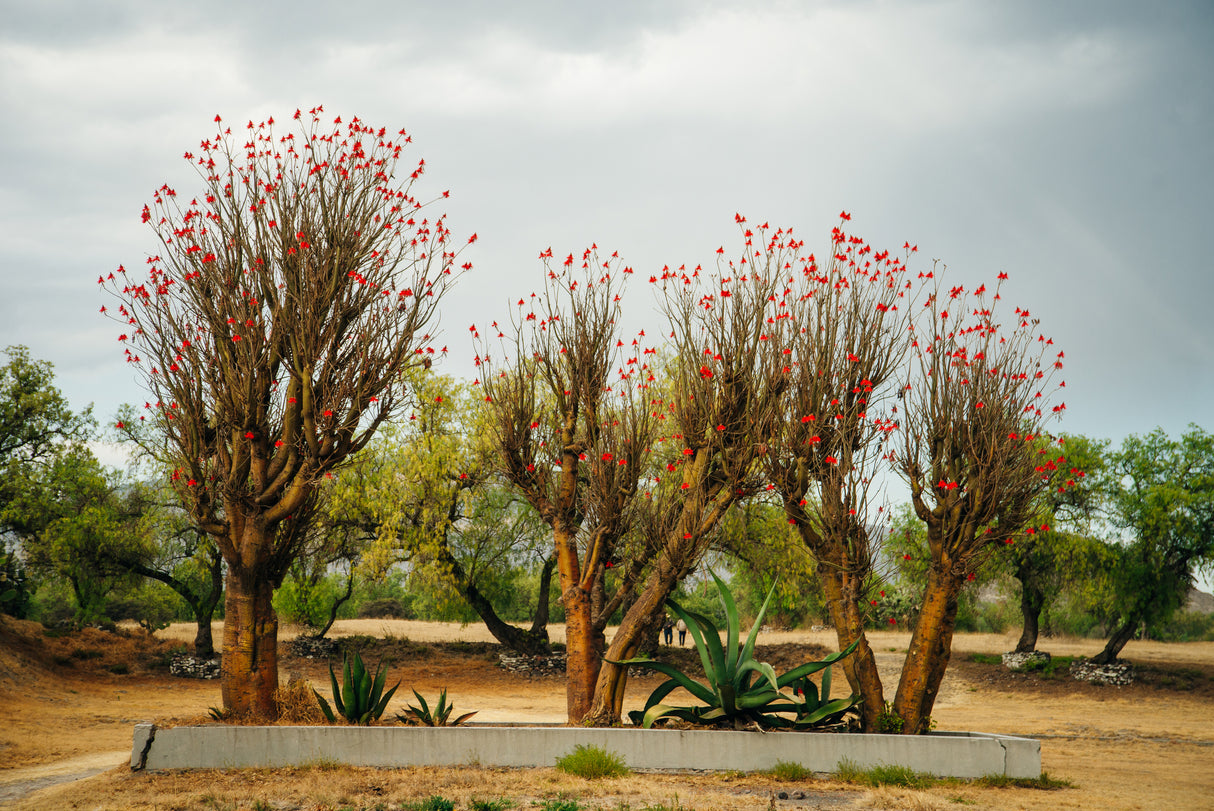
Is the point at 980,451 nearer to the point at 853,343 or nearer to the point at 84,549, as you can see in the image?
the point at 853,343

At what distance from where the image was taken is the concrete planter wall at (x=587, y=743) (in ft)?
31.1

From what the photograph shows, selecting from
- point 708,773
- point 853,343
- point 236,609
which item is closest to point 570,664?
point 708,773

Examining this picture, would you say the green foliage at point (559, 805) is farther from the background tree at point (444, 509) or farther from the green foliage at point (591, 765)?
the background tree at point (444, 509)

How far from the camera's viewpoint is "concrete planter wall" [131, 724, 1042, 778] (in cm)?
949

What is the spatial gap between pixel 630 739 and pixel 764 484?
4.07 m

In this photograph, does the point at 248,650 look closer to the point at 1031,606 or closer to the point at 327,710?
the point at 327,710

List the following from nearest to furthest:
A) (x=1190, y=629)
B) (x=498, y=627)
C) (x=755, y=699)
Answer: (x=755, y=699)
(x=498, y=627)
(x=1190, y=629)

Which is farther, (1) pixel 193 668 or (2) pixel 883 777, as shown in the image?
(1) pixel 193 668

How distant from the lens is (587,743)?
9.69 m

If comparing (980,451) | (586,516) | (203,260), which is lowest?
(586,516)

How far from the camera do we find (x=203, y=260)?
10812 mm

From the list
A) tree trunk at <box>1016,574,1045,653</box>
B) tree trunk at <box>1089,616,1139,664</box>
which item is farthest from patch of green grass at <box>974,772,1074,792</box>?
tree trunk at <box>1016,574,1045,653</box>

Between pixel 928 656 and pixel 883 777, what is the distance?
80.5 inches

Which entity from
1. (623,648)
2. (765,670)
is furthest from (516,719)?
(765,670)
